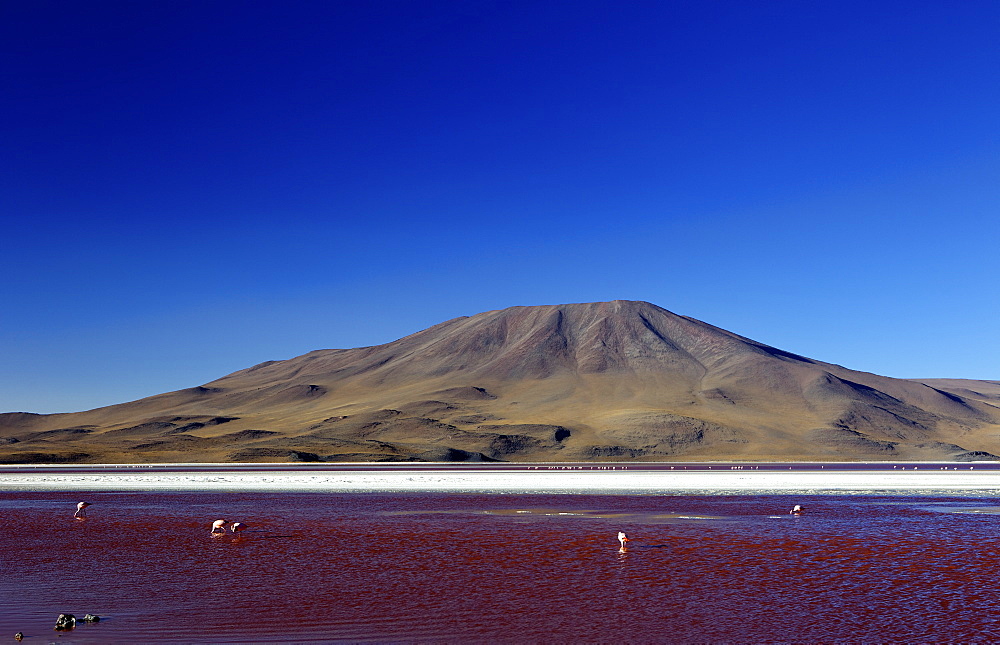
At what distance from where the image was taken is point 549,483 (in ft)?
179

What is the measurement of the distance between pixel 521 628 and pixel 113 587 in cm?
998

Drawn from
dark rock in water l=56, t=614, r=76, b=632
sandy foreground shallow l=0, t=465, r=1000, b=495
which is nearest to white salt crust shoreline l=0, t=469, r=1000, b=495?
sandy foreground shallow l=0, t=465, r=1000, b=495

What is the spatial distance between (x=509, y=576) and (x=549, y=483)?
34.3 metres

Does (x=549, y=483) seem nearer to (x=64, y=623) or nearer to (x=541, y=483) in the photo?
(x=541, y=483)

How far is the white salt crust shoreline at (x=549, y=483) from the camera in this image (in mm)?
48906

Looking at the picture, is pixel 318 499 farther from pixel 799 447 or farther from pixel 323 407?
pixel 323 407

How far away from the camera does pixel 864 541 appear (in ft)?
86.6

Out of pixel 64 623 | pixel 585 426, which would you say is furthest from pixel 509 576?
pixel 585 426

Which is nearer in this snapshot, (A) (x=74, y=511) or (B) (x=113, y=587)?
(B) (x=113, y=587)

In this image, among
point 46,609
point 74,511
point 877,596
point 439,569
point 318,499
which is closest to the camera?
point 46,609

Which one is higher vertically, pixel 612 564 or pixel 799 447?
pixel 799 447

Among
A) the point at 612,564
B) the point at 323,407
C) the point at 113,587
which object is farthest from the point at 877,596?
the point at 323,407

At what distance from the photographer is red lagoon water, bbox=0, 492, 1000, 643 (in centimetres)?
1526

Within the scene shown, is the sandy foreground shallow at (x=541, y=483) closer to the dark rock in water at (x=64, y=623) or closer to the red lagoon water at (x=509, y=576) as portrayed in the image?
the red lagoon water at (x=509, y=576)
